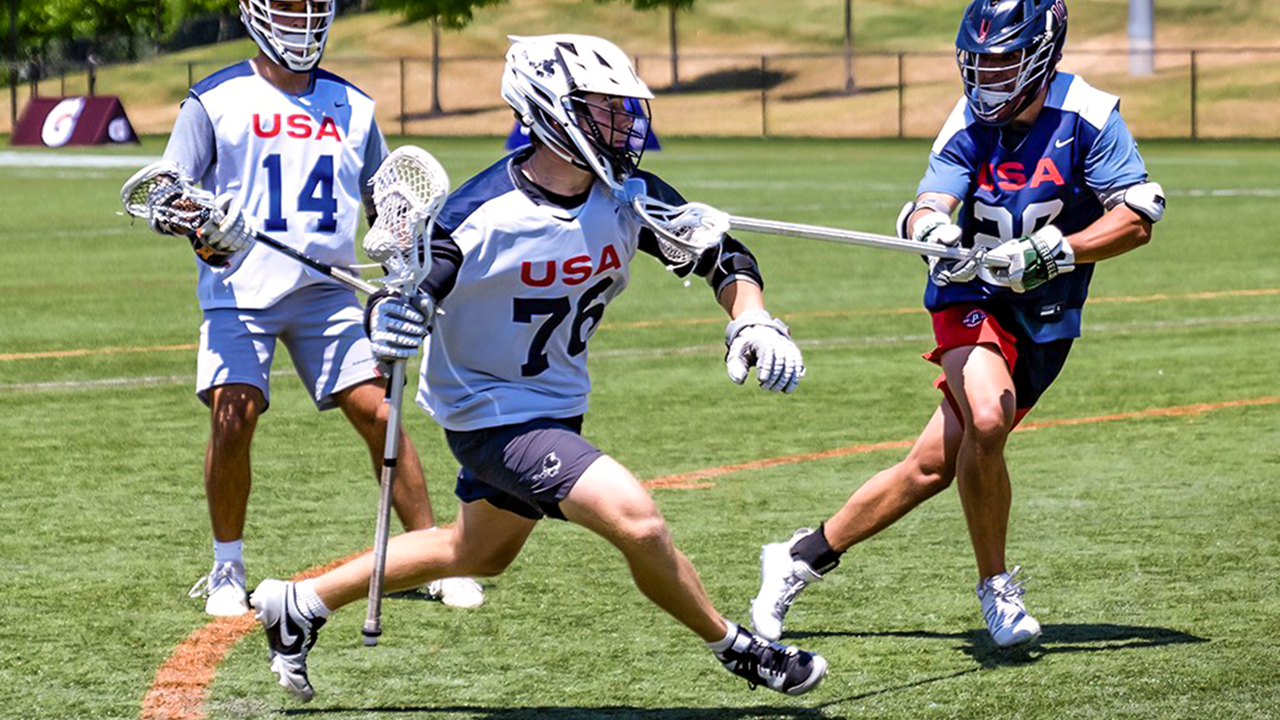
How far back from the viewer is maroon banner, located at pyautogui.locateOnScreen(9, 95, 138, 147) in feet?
140

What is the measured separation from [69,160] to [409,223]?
115ft

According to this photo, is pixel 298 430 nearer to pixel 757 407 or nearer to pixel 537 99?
pixel 757 407

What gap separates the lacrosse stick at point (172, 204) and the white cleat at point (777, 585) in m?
1.63

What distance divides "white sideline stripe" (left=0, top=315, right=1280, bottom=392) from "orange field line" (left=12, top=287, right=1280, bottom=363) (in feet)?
3.62

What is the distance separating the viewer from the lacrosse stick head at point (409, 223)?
210 inches

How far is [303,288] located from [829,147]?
39.0 metres

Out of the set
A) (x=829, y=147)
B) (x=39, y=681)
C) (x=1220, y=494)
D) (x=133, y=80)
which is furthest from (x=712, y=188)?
(x=133, y=80)

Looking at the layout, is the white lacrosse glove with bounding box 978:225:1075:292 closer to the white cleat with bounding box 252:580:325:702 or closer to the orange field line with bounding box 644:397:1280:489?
the white cleat with bounding box 252:580:325:702

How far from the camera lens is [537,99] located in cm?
553

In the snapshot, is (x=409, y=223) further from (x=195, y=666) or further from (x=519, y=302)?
(x=195, y=666)

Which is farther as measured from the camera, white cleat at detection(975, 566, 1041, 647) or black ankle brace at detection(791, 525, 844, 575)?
black ankle brace at detection(791, 525, 844, 575)

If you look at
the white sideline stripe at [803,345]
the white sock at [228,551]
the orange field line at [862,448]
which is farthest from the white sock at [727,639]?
the white sideline stripe at [803,345]

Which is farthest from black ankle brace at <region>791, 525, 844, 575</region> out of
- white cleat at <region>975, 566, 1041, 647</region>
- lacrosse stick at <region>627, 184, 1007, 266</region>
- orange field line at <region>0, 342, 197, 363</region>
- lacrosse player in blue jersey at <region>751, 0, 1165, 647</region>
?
orange field line at <region>0, 342, 197, 363</region>

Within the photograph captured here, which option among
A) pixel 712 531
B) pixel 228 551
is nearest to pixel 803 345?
pixel 712 531
